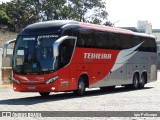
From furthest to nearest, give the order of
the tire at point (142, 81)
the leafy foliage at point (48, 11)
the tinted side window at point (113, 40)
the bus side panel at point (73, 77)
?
the leafy foliage at point (48, 11), the tire at point (142, 81), the tinted side window at point (113, 40), the bus side panel at point (73, 77)

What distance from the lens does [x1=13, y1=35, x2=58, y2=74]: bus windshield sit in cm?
1806

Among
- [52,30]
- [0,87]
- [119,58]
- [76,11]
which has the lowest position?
[0,87]

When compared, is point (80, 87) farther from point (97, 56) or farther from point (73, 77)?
point (97, 56)

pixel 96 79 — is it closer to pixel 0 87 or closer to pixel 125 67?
pixel 125 67

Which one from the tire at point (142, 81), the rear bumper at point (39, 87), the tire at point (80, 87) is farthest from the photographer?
the tire at point (142, 81)

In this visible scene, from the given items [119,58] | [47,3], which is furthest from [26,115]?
[47,3]

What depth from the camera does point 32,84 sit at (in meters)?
18.2

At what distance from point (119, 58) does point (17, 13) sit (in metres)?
39.2

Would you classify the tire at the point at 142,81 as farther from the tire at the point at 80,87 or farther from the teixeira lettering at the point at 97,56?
the tire at the point at 80,87

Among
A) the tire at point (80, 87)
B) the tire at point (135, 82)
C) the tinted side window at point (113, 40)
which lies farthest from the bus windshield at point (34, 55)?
the tire at point (135, 82)

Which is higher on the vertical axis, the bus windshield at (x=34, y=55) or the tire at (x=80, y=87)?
the bus windshield at (x=34, y=55)

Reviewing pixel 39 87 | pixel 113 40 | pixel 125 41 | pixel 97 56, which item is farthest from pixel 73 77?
pixel 125 41

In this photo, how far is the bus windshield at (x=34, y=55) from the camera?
711 inches

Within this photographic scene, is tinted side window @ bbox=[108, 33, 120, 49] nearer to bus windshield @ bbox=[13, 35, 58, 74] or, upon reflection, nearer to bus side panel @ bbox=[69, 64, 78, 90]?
bus side panel @ bbox=[69, 64, 78, 90]
